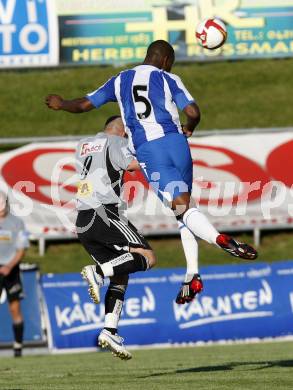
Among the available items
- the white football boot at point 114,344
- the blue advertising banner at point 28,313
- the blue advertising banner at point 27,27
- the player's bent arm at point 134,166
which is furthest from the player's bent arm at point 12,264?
the blue advertising banner at point 27,27

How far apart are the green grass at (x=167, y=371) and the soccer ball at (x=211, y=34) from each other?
329 cm

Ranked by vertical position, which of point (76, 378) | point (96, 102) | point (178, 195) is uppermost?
point (96, 102)

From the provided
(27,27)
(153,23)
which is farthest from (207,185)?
(27,27)

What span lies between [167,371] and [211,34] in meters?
3.50

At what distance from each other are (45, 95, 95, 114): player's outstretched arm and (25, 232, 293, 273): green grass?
12.0 metres

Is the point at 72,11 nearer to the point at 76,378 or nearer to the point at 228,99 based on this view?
the point at 228,99

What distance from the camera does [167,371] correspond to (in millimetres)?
11062

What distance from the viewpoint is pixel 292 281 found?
18062 millimetres

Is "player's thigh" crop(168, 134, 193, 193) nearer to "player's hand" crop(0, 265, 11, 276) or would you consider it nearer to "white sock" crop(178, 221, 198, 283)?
"white sock" crop(178, 221, 198, 283)

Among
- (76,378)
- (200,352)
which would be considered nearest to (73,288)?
(200,352)

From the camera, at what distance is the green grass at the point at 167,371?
30.2 feet

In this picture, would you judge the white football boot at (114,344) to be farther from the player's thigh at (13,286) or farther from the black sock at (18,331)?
the player's thigh at (13,286)

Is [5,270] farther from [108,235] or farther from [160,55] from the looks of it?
[160,55]

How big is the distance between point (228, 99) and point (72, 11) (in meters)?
4.57
